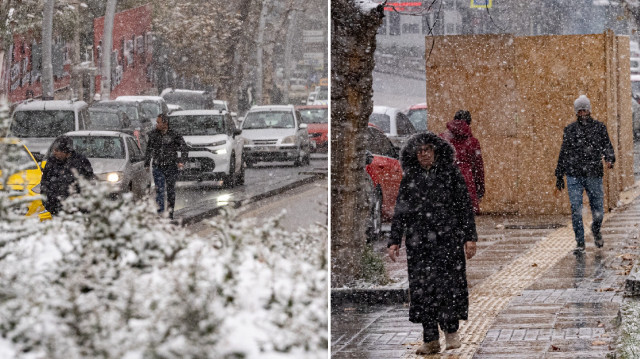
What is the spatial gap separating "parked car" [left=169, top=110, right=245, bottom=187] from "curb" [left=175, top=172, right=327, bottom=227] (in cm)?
11

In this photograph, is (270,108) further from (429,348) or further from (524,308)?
(524,308)

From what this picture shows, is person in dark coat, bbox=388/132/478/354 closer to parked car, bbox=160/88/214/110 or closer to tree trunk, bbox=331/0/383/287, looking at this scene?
→ tree trunk, bbox=331/0/383/287

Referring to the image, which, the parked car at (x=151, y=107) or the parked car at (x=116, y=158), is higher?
the parked car at (x=151, y=107)

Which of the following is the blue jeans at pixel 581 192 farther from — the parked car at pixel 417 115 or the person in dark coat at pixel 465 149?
the parked car at pixel 417 115

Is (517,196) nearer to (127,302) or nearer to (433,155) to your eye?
(433,155)

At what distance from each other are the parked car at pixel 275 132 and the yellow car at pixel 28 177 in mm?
828

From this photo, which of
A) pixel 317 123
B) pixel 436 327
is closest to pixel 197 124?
pixel 317 123

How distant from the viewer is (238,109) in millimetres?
4164

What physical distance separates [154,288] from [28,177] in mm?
686

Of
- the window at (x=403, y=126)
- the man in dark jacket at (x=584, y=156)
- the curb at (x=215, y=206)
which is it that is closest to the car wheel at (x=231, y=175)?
the curb at (x=215, y=206)

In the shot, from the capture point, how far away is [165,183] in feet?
13.3

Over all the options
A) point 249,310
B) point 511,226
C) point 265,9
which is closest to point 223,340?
point 249,310

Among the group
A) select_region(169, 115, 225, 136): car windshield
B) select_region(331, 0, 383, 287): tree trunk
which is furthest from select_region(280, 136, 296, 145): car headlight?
Result: select_region(331, 0, 383, 287): tree trunk

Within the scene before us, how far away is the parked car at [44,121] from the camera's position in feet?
12.6
